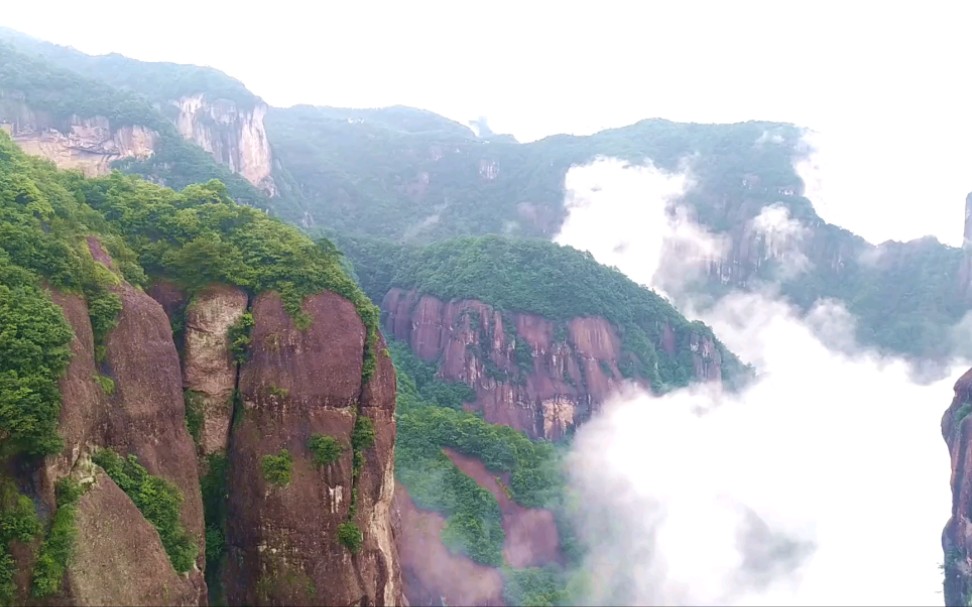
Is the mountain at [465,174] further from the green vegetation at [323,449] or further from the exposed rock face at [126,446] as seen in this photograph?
the green vegetation at [323,449]

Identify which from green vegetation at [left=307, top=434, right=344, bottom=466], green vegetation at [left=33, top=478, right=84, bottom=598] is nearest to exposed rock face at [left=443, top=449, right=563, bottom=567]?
green vegetation at [left=307, top=434, right=344, bottom=466]

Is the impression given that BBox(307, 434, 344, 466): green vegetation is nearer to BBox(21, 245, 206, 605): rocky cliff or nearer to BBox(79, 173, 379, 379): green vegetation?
BBox(79, 173, 379, 379): green vegetation

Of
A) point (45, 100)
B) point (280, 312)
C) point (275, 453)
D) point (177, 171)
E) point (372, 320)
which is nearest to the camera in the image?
point (275, 453)

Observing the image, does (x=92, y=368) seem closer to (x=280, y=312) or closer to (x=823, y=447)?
(x=280, y=312)

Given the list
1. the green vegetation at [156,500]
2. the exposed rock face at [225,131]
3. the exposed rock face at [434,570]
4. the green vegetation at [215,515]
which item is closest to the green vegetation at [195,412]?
the green vegetation at [215,515]

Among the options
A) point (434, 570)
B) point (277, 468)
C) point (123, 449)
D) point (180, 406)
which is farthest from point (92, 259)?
point (434, 570)

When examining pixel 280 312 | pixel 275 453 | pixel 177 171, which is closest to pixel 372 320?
pixel 280 312
